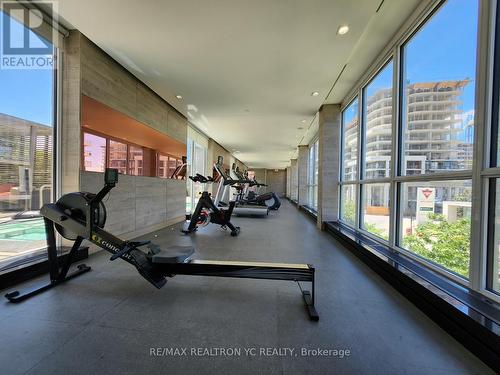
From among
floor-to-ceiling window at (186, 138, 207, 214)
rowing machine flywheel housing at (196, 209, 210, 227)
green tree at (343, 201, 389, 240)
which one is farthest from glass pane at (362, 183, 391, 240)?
floor-to-ceiling window at (186, 138, 207, 214)

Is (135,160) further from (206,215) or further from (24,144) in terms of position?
(24,144)

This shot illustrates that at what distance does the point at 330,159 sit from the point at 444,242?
12.2 feet

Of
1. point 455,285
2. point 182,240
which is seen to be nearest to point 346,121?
point 455,285

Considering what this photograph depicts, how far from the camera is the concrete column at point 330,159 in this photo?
234 inches

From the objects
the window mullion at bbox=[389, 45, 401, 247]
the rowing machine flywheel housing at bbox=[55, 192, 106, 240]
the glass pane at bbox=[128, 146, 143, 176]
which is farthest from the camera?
the glass pane at bbox=[128, 146, 143, 176]

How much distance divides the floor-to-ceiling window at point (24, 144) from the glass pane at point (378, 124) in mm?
5118

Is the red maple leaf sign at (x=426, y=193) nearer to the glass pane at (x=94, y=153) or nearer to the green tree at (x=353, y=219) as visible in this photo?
the green tree at (x=353, y=219)

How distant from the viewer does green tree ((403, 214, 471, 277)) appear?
2203mm

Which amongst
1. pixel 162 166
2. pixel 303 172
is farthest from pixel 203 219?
pixel 303 172

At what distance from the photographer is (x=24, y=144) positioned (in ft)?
9.46

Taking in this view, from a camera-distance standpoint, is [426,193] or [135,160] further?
[135,160]

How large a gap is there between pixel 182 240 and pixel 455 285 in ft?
13.8

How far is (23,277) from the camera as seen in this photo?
8.58 feet

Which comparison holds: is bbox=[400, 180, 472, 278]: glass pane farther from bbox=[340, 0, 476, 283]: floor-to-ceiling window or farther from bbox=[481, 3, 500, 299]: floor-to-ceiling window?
bbox=[481, 3, 500, 299]: floor-to-ceiling window
